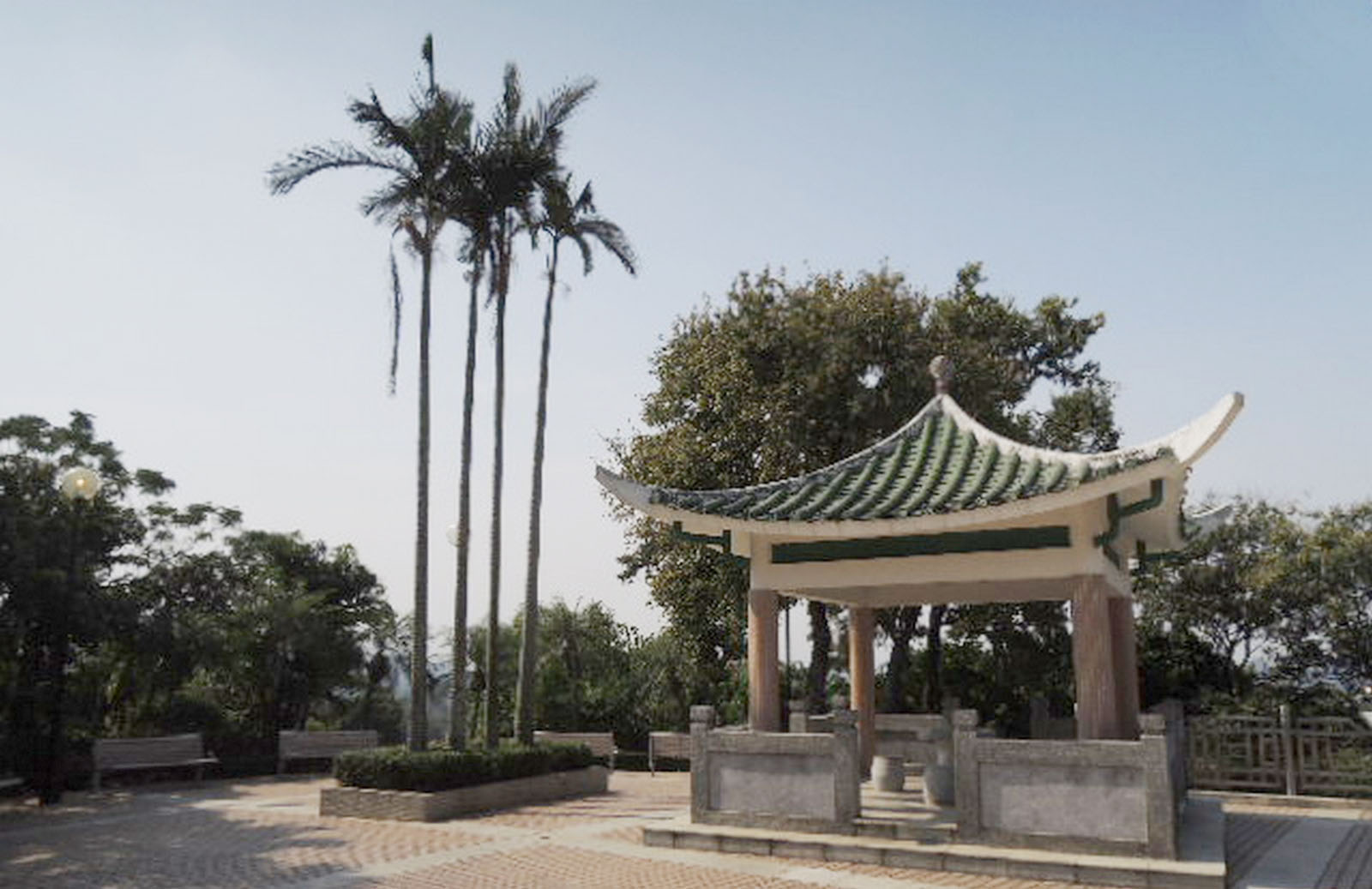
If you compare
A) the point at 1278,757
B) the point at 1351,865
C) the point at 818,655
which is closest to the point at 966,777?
the point at 1351,865

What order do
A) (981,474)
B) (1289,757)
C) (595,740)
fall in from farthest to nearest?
1. (595,740)
2. (1289,757)
3. (981,474)

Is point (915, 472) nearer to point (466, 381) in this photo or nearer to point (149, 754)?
point (466, 381)

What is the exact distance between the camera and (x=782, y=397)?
23.8 metres

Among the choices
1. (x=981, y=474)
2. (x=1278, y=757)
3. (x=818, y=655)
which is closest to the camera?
(x=981, y=474)

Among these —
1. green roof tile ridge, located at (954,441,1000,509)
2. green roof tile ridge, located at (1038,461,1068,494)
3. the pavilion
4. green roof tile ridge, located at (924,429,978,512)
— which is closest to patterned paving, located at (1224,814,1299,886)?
the pavilion

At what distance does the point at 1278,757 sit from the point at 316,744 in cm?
1853

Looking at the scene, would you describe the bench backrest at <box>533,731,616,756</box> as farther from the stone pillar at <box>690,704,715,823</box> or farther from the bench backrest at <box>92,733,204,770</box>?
the stone pillar at <box>690,704,715,823</box>

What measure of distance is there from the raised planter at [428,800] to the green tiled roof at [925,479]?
5900mm

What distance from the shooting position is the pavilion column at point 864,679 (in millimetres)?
16516

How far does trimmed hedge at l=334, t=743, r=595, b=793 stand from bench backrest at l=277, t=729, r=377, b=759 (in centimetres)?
624

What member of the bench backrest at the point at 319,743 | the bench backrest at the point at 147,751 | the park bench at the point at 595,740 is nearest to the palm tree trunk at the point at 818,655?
the park bench at the point at 595,740

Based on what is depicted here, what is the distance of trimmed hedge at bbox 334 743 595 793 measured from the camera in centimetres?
1599

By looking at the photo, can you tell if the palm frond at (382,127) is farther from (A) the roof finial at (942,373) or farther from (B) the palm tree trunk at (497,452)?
(A) the roof finial at (942,373)

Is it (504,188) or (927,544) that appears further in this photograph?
(504,188)
